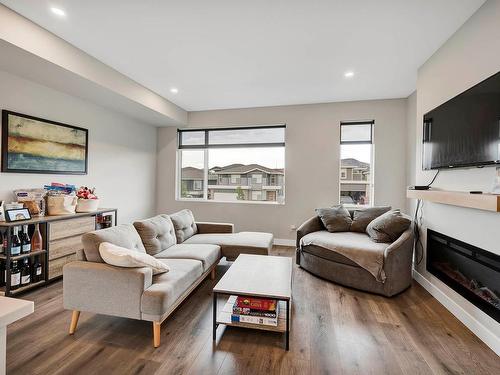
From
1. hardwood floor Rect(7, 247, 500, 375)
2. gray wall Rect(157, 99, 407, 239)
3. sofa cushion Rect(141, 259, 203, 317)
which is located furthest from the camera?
gray wall Rect(157, 99, 407, 239)

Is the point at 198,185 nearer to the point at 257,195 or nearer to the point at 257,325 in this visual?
the point at 257,195

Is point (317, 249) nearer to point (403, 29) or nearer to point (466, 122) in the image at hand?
point (466, 122)

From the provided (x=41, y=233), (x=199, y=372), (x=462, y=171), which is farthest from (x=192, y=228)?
(x=462, y=171)

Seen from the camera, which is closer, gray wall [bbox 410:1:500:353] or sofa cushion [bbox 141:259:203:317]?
sofa cushion [bbox 141:259:203:317]

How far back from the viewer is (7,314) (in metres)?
0.85

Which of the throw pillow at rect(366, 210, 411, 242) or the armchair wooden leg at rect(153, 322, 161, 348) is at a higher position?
the throw pillow at rect(366, 210, 411, 242)

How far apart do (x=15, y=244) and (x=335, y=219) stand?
3.83m

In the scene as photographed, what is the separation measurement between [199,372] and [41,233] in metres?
2.42

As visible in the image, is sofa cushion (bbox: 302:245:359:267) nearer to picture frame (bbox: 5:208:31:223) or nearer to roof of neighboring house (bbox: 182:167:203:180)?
roof of neighboring house (bbox: 182:167:203:180)

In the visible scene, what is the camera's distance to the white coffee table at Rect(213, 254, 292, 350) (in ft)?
6.06

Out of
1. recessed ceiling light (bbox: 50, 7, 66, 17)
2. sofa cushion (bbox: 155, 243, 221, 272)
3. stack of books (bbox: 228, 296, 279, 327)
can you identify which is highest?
recessed ceiling light (bbox: 50, 7, 66, 17)

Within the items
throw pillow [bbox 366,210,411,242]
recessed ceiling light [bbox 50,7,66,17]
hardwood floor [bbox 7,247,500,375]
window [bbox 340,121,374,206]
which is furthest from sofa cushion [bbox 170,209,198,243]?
window [bbox 340,121,374,206]

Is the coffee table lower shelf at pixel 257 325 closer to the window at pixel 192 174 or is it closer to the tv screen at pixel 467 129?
the tv screen at pixel 467 129

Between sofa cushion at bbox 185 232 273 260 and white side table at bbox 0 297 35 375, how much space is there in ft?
7.66
